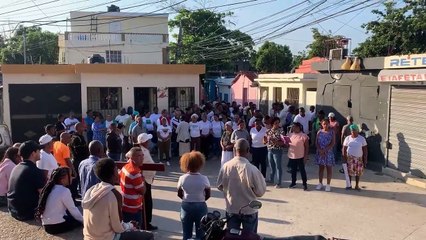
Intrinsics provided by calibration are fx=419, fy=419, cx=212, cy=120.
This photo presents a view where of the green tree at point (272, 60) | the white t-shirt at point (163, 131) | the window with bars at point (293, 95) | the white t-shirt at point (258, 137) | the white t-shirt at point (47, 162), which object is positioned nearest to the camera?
the white t-shirt at point (47, 162)

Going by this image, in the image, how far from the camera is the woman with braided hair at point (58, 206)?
570 cm

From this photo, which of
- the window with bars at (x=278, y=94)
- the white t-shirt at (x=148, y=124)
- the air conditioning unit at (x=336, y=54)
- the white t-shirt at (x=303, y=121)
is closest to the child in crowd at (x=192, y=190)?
the white t-shirt at (x=148, y=124)

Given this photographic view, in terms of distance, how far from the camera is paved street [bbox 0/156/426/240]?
673 centimetres

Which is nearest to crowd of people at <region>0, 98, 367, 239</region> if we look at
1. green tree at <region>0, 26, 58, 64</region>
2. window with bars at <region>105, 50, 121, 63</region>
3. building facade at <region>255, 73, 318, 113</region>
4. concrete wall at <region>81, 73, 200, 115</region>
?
concrete wall at <region>81, 73, 200, 115</region>

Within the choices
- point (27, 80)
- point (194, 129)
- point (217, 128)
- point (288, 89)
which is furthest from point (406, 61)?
point (27, 80)

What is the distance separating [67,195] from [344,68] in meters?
9.62

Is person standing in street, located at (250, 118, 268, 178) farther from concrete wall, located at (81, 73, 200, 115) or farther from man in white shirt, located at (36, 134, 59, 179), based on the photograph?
concrete wall, located at (81, 73, 200, 115)

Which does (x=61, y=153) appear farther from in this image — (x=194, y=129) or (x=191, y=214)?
(x=194, y=129)

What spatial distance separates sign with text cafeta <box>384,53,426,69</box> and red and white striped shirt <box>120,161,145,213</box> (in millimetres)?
7611

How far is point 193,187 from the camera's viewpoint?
5.20 m

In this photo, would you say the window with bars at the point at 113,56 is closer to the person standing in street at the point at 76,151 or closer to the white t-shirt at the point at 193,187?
the person standing in street at the point at 76,151

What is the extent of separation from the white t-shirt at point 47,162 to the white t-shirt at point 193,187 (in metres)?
3.05

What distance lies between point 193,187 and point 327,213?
365 centimetres

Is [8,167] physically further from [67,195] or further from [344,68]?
[344,68]
